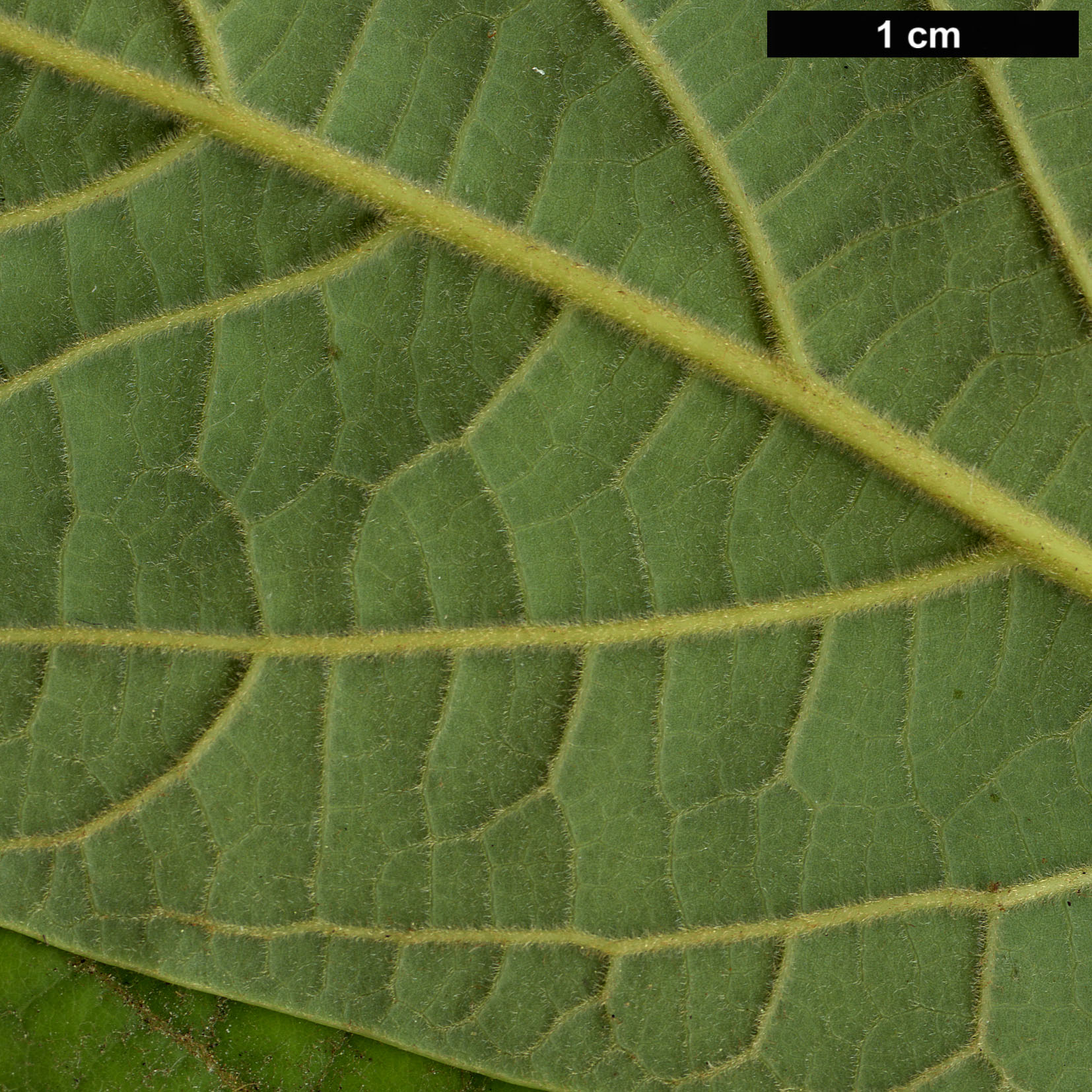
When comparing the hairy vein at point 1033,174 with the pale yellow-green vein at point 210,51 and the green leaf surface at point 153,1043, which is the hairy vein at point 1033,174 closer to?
the pale yellow-green vein at point 210,51

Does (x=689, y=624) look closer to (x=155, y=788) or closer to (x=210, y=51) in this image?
(x=155, y=788)

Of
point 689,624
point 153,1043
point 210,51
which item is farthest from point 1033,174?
point 153,1043

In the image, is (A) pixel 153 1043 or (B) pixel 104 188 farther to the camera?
(A) pixel 153 1043

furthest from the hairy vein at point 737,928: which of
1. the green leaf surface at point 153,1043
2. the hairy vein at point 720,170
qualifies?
the hairy vein at point 720,170

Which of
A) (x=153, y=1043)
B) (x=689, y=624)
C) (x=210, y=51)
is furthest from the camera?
(x=153, y=1043)

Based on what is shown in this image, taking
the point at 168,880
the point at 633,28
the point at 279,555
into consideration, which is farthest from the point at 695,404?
the point at 168,880

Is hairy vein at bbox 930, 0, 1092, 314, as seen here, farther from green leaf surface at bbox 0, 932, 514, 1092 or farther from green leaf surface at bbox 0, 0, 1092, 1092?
green leaf surface at bbox 0, 932, 514, 1092
